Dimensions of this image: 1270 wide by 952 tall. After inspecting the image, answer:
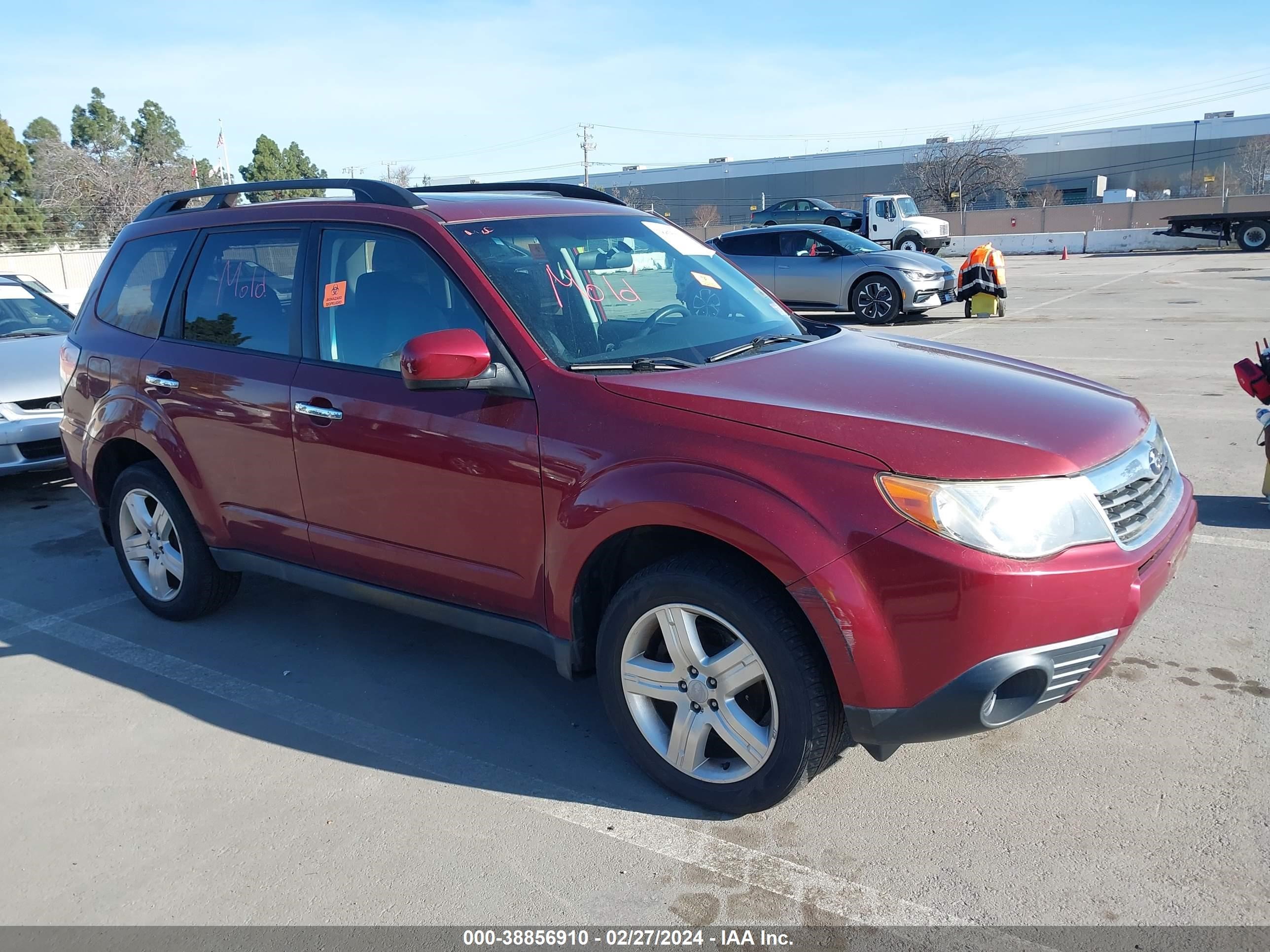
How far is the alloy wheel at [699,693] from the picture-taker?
9.89 ft

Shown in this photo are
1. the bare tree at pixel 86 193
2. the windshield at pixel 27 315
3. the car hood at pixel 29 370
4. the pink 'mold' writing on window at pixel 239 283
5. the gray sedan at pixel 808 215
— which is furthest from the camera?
the bare tree at pixel 86 193

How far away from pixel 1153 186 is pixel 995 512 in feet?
262

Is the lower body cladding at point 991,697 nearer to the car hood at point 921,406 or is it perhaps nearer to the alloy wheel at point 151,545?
the car hood at point 921,406

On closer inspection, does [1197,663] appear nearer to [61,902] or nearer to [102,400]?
[61,902]

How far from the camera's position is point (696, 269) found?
4309 millimetres

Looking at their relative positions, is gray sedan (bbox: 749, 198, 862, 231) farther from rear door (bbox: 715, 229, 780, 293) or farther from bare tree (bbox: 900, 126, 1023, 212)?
bare tree (bbox: 900, 126, 1023, 212)

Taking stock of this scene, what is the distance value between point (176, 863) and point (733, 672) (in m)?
1.78

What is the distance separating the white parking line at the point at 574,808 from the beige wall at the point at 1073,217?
158 feet

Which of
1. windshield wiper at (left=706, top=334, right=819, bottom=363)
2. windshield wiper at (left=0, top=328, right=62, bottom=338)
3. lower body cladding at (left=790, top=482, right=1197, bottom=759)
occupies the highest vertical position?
windshield wiper at (left=706, top=334, right=819, bottom=363)

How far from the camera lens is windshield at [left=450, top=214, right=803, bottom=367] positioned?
3.58 m

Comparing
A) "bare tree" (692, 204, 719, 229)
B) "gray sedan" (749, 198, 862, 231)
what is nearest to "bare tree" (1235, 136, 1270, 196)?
"bare tree" (692, 204, 719, 229)

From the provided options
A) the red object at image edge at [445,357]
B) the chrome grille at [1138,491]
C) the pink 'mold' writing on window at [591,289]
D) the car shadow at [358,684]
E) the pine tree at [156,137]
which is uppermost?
the pine tree at [156,137]

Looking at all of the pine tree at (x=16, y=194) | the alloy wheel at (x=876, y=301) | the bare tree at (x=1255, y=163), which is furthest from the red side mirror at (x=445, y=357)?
the bare tree at (x=1255, y=163)

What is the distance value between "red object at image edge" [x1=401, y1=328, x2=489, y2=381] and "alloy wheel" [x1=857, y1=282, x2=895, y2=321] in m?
13.2
